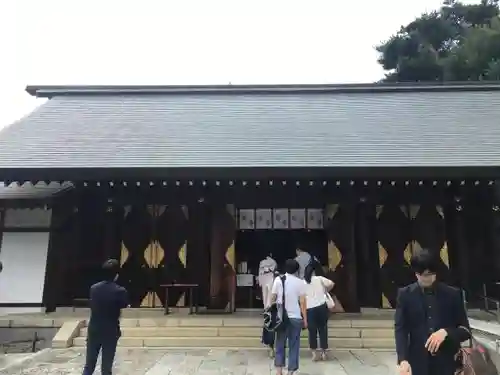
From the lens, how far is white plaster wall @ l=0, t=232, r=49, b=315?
398 inches

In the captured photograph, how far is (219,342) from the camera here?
812 cm

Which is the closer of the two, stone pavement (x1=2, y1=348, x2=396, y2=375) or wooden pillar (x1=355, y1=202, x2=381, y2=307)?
stone pavement (x1=2, y1=348, x2=396, y2=375)

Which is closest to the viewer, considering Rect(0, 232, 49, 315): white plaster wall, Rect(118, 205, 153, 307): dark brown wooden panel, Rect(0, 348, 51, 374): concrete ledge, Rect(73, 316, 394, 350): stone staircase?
Rect(0, 348, 51, 374): concrete ledge

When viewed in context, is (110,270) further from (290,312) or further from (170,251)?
(170,251)

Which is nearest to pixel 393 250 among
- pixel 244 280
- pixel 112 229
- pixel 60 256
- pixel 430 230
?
pixel 430 230

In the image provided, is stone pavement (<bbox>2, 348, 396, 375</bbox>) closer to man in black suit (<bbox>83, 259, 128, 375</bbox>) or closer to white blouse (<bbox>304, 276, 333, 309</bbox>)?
white blouse (<bbox>304, 276, 333, 309</bbox>)

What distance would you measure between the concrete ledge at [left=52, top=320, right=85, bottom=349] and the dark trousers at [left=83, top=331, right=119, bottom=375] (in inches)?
129

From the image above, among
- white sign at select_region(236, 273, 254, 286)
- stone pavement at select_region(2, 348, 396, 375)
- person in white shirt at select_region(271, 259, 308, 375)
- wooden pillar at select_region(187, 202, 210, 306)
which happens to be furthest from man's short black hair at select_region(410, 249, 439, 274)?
white sign at select_region(236, 273, 254, 286)

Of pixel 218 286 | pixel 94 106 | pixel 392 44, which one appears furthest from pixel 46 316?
pixel 392 44

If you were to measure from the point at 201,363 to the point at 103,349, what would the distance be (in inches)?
84.9

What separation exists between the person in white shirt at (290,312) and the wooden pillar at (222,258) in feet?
15.7

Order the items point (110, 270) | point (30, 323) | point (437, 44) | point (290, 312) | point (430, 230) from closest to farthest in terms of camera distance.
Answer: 1. point (110, 270)
2. point (290, 312)
3. point (30, 323)
4. point (430, 230)
5. point (437, 44)

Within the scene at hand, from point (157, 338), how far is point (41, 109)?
8852 millimetres

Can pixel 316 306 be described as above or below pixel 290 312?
below
